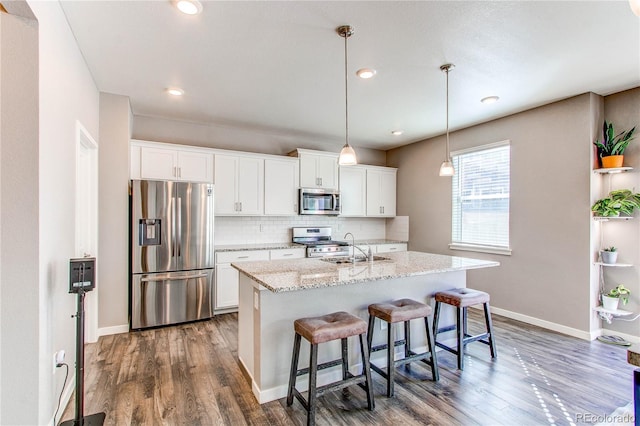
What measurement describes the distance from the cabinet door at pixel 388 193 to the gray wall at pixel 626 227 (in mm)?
3170

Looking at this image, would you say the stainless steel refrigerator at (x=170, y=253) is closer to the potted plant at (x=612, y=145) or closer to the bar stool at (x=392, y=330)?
the bar stool at (x=392, y=330)

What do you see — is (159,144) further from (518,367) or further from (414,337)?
(518,367)

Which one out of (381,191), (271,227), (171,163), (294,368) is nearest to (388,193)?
(381,191)

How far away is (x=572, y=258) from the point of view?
358 centimetres

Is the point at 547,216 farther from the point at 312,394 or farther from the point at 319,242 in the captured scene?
the point at 312,394

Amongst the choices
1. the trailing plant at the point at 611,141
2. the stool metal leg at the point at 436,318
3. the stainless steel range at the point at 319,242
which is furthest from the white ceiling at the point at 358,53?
the stool metal leg at the point at 436,318

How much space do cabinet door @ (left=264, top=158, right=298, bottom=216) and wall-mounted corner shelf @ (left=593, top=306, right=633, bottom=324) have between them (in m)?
3.94

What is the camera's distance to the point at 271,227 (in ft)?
17.2

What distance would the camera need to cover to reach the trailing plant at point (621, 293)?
131 inches

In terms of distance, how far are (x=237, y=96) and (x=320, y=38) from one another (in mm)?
1520

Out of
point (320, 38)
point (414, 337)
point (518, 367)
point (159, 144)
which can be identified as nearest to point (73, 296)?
point (159, 144)

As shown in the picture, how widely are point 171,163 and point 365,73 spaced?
277 cm

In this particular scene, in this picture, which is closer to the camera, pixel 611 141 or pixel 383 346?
pixel 383 346

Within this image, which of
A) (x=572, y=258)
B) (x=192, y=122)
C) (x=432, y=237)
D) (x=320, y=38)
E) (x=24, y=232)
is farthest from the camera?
(x=432, y=237)
